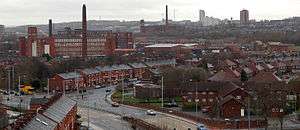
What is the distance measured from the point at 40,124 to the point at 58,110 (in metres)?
5.72

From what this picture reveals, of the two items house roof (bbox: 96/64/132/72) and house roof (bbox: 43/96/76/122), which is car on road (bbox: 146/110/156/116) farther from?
house roof (bbox: 96/64/132/72)

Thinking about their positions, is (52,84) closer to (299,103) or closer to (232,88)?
(232,88)

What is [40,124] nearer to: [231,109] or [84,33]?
[231,109]

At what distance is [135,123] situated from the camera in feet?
117

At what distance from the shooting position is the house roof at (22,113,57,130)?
805 inches

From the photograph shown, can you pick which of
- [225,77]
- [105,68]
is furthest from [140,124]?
[105,68]

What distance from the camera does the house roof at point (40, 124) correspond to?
20447mm

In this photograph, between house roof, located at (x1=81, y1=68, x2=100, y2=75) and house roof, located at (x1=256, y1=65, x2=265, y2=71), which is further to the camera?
house roof, located at (x1=81, y1=68, x2=100, y2=75)

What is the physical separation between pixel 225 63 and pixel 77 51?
38105 millimetres

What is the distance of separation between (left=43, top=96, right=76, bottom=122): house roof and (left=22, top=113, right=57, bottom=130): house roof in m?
0.55

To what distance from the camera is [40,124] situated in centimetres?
2150

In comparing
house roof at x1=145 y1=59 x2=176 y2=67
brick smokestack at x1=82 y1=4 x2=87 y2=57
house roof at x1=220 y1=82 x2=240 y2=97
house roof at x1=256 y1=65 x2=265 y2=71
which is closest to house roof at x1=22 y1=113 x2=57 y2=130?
house roof at x1=220 y1=82 x2=240 y2=97

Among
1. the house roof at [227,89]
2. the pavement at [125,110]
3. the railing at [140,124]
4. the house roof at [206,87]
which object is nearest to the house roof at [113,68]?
the pavement at [125,110]

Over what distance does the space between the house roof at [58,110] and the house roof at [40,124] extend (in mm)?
554
